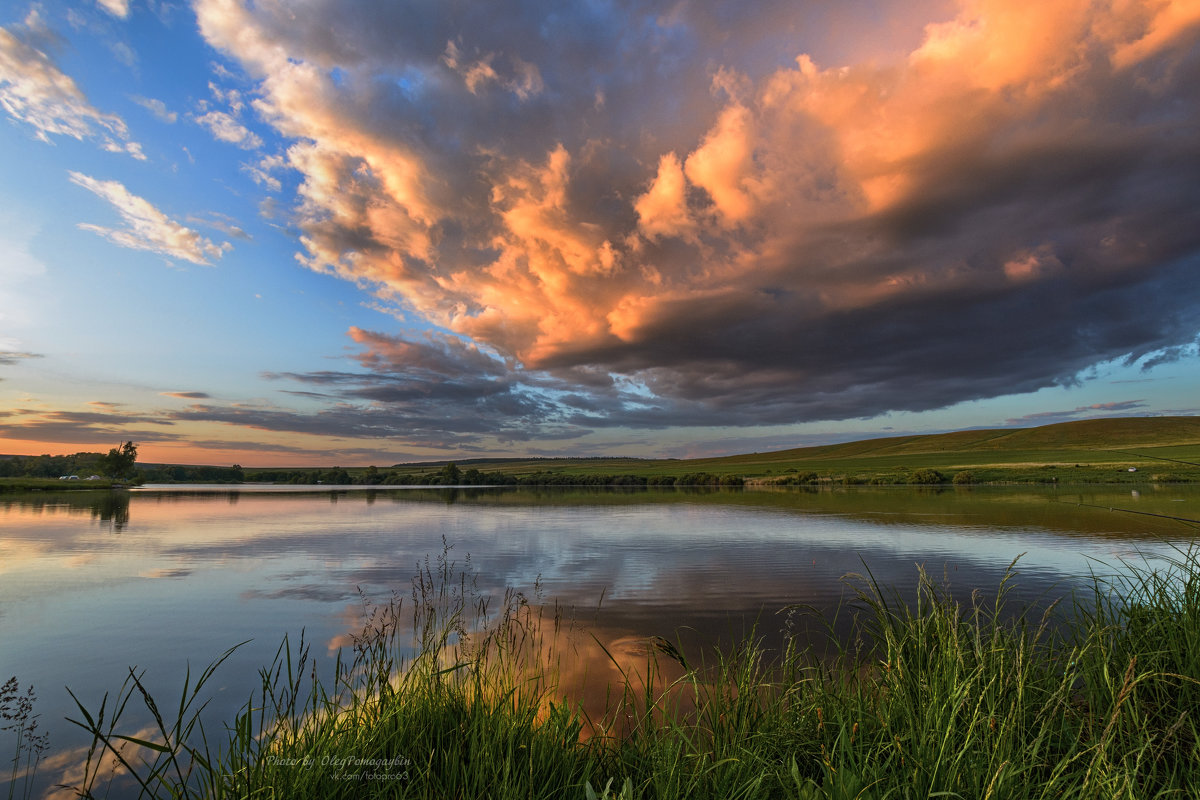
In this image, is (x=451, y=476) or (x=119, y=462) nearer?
(x=119, y=462)

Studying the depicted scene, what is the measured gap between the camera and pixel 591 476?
14388 cm

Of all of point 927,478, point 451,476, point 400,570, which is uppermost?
point 400,570

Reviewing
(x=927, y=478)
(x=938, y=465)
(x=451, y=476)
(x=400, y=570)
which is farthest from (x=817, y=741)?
(x=451, y=476)

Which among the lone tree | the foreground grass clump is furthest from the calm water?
the lone tree

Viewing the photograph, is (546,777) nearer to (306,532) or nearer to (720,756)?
(720,756)

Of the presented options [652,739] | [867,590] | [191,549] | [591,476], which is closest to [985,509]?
[867,590]

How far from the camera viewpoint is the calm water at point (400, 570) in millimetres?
10508

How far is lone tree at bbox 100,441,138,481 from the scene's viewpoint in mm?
103375

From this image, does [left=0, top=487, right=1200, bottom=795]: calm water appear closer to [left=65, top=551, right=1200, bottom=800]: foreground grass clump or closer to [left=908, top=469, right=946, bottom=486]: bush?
[left=65, top=551, right=1200, bottom=800]: foreground grass clump

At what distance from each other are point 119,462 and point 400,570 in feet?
405

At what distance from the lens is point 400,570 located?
60.0ft

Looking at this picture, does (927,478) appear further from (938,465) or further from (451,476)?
(451,476)

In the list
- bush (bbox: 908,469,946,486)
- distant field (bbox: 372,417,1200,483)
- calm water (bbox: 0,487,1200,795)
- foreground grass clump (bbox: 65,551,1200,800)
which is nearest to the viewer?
foreground grass clump (bbox: 65,551,1200,800)

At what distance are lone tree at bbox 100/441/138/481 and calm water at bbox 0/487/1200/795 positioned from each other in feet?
291
